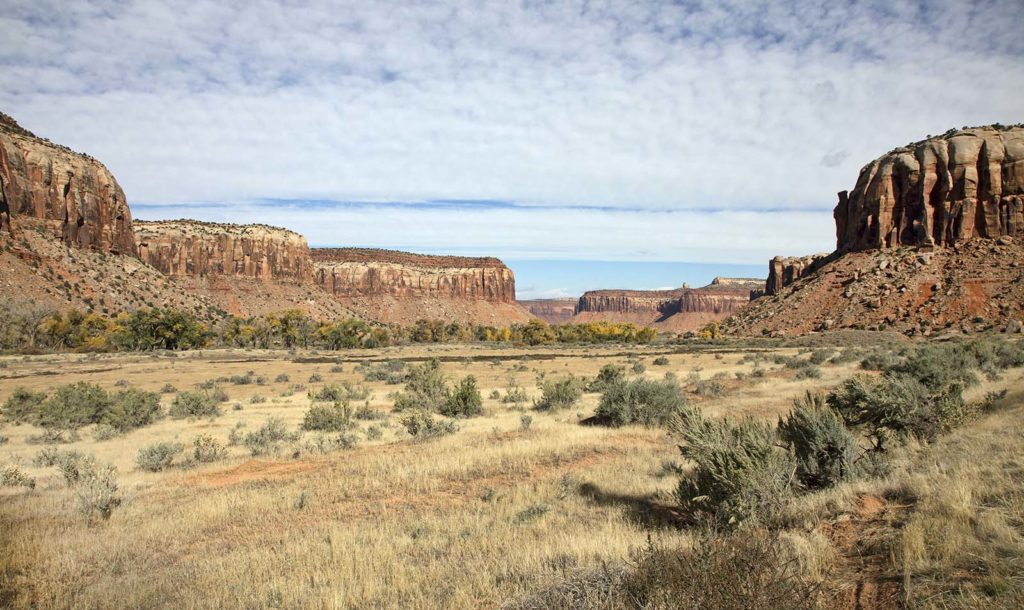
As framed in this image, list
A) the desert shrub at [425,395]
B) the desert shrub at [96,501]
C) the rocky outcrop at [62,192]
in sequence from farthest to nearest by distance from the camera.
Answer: the rocky outcrop at [62,192]
the desert shrub at [425,395]
the desert shrub at [96,501]

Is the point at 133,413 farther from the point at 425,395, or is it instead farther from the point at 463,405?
the point at 463,405

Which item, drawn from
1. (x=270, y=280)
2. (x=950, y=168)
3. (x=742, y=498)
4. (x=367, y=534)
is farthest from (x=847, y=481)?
(x=270, y=280)

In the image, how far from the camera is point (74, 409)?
1884cm

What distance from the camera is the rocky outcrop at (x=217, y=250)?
127 metres

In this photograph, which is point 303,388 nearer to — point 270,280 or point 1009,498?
point 1009,498

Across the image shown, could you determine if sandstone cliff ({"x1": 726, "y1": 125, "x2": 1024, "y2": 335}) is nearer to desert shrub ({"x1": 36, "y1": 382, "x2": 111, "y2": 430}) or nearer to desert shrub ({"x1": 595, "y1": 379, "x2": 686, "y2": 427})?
desert shrub ({"x1": 595, "y1": 379, "x2": 686, "y2": 427})

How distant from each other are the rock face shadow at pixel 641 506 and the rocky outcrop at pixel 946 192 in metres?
78.3

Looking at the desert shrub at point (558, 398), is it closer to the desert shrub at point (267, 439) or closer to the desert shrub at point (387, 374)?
the desert shrub at point (267, 439)

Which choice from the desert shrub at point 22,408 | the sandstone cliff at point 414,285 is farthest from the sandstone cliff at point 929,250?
the sandstone cliff at point 414,285

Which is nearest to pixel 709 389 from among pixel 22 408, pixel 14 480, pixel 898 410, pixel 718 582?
pixel 898 410

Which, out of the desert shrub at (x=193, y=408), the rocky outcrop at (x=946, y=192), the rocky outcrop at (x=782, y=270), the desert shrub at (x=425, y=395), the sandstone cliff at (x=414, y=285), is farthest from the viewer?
the sandstone cliff at (x=414, y=285)

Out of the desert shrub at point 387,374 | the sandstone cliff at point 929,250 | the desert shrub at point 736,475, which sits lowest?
the desert shrub at point 387,374

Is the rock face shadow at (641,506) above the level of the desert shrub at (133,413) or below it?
above

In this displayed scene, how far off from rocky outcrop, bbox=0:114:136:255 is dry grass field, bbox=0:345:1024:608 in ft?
295
